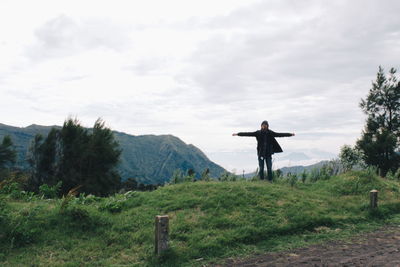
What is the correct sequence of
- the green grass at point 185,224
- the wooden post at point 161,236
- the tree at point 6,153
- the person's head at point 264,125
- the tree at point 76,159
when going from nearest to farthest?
the wooden post at point 161,236, the green grass at point 185,224, the person's head at point 264,125, the tree at point 76,159, the tree at point 6,153

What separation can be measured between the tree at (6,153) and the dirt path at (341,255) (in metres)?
44.0

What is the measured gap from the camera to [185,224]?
8.51 metres

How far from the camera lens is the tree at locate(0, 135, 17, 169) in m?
41.8

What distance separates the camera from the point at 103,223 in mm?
Answer: 8602

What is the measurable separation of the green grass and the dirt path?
1.40ft

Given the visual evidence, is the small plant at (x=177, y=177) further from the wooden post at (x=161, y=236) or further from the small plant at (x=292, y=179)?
the wooden post at (x=161, y=236)

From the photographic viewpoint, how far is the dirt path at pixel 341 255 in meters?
6.63

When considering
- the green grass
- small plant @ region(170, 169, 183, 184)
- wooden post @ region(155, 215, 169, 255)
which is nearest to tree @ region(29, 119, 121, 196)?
small plant @ region(170, 169, 183, 184)

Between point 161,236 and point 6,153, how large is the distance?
43.3 m

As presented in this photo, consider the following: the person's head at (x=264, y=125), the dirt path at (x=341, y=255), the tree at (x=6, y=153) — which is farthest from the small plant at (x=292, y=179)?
the tree at (x=6, y=153)

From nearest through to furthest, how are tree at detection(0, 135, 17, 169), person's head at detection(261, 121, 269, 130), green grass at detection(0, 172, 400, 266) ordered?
green grass at detection(0, 172, 400, 266), person's head at detection(261, 121, 269, 130), tree at detection(0, 135, 17, 169)

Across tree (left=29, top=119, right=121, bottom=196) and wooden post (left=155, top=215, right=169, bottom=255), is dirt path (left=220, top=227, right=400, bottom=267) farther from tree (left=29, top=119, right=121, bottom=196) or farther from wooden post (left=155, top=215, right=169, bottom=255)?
tree (left=29, top=119, right=121, bottom=196)

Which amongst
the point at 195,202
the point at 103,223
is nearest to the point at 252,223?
the point at 195,202

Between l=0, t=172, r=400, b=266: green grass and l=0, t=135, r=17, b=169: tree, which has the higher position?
l=0, t=135, r=17, b=169: tree
